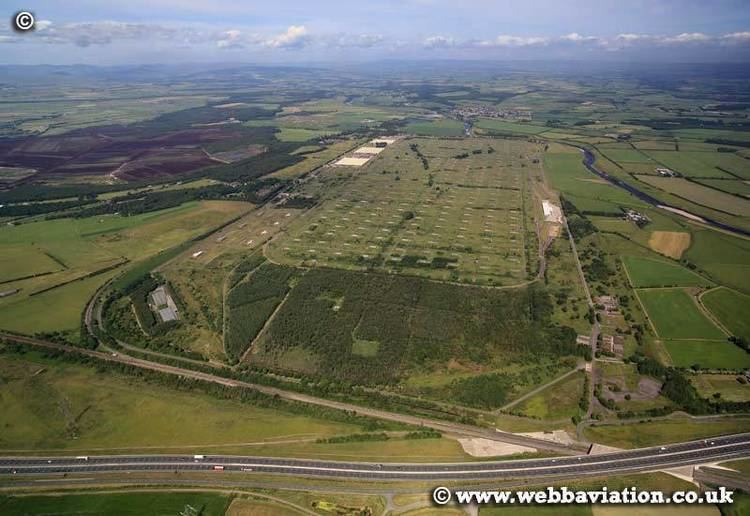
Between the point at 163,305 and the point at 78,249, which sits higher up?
the point at 78,249

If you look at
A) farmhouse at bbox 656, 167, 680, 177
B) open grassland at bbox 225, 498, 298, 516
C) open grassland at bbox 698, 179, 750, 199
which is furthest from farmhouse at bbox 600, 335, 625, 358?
farmhouse at bbox 656, 167, 680, 177

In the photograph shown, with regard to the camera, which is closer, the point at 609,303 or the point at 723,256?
the point at 609,303

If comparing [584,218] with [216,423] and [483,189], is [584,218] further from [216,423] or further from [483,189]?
[216,423]

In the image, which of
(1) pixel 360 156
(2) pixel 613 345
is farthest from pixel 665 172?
(2) pixel 613 345

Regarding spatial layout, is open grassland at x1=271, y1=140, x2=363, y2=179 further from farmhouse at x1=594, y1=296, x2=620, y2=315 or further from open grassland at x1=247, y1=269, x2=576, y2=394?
farmhouse at x1=594, y1=296, x2=620, y2=315

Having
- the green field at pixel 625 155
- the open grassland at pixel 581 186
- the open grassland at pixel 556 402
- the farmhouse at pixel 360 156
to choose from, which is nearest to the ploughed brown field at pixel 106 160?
the farmhouse at pixel 360 156

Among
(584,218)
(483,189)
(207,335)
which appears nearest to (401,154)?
(483,189)

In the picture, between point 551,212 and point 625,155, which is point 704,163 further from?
point 551,212

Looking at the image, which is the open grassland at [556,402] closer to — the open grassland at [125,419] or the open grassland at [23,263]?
the open grassland at [125,419]
